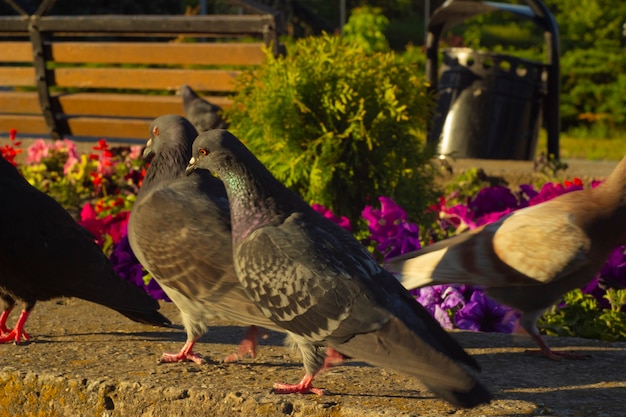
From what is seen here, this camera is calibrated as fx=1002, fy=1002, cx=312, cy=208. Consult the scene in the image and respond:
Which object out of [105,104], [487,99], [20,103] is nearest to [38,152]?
[105,104]

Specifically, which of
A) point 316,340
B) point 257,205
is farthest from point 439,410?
point 257,205

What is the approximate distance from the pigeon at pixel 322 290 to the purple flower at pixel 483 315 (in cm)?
173

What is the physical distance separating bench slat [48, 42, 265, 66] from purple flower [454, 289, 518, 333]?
13.4 ft

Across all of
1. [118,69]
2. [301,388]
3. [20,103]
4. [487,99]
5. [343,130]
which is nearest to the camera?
[301,388]

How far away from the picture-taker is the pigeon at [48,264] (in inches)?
187

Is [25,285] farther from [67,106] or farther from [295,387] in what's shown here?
[67,106]

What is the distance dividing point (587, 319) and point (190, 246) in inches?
96.7

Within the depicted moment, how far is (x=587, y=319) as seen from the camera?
5492 mm

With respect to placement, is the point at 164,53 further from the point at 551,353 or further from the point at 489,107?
the point at 551,353

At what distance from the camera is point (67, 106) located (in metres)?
10.9

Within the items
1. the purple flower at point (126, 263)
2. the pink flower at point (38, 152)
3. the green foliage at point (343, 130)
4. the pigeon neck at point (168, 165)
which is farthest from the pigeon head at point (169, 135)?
the pink flower at point (38, 152)

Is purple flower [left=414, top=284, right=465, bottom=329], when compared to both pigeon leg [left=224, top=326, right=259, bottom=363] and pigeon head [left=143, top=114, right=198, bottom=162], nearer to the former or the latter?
pigeon leg [left=224, top=326, right=259, bottom=363]

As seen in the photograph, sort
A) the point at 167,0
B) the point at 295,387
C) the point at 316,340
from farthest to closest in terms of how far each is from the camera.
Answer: the point at 167,0, the point at 295,387, the point at 316,340

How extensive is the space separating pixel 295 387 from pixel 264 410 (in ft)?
0.53
